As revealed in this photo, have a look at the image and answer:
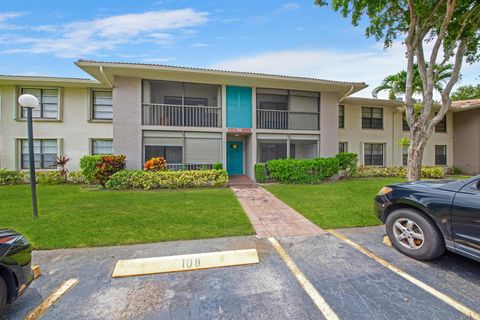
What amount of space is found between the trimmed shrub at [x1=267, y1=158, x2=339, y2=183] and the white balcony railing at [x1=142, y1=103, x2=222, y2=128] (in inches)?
151

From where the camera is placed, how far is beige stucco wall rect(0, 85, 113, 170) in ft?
38.1

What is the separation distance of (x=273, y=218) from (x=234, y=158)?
8.02 metres

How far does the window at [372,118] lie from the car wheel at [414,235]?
1352 centimetres

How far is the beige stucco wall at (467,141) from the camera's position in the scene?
1526 centimetres

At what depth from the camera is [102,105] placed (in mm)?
12500

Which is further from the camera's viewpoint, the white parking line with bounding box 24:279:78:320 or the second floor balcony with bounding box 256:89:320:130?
the second floor balcony with bounding box 256:89:320:130

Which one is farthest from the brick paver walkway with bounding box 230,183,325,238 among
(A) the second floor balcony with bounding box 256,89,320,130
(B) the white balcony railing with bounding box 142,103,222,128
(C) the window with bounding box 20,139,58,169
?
(C) the window with bounding box 20,139,58,169

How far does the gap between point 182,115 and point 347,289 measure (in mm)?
10173

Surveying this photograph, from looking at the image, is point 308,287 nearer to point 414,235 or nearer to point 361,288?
point 361,288

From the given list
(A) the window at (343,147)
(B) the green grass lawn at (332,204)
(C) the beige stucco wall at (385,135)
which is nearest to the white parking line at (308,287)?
(B) the green grass lawn at (332,204)

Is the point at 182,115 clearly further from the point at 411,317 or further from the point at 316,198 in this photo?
the point at 411,317

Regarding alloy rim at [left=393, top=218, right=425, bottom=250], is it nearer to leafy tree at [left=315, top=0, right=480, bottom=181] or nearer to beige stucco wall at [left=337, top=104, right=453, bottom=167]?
leafy tree at [left=315, top=0, right=480, bottom=181]

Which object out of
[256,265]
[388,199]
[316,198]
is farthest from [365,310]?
[316,198]

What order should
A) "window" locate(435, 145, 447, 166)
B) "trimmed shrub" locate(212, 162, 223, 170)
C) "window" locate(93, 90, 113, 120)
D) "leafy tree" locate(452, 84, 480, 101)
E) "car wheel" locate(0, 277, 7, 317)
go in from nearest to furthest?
"car wheel" locate(0, 277, 7, 317)
"trimmed shrub" locate(212, 162, 223, 170)
"window" locate(93, 90, 113, 120)
"window" locate(435, 145, 447, 166)
"leafy tree" locate(452, 84, 480, 101)
